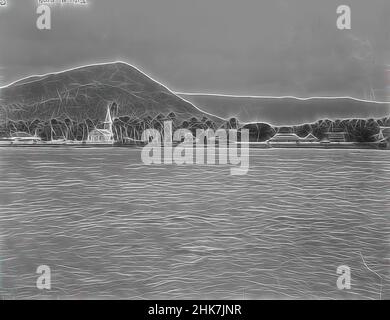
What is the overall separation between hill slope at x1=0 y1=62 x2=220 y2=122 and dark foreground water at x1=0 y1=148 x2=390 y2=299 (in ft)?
2.00

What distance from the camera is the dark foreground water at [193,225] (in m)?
3.88

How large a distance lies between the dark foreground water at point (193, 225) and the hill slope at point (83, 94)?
0.61 metres

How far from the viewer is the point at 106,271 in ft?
13.1

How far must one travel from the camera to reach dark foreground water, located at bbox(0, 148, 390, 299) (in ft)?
12.7

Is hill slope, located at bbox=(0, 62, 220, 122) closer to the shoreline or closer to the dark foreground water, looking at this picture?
the shoreline

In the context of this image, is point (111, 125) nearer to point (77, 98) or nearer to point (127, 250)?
point (77, 98)

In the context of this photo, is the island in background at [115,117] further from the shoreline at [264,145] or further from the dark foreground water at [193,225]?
the dark foreground water at [193,225]

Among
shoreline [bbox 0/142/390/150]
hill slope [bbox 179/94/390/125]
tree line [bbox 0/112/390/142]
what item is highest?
hill slope [bbox 179/94/390/125]

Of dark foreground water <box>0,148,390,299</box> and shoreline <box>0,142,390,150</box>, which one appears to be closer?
dark foreground water <box>0,148,390,299</box>

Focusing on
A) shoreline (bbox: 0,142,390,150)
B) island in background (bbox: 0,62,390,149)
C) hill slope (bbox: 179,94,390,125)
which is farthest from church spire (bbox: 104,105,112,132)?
hill slope (bbox: 179,94,390,125)

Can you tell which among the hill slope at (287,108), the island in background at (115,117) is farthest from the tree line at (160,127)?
the hill slope at (287,108)

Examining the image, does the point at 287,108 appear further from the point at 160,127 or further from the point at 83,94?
the point at 83,94

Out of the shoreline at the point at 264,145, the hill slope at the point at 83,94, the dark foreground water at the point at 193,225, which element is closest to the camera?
the dark foreground water at the point at 193,225

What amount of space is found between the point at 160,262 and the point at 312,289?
187 cm
